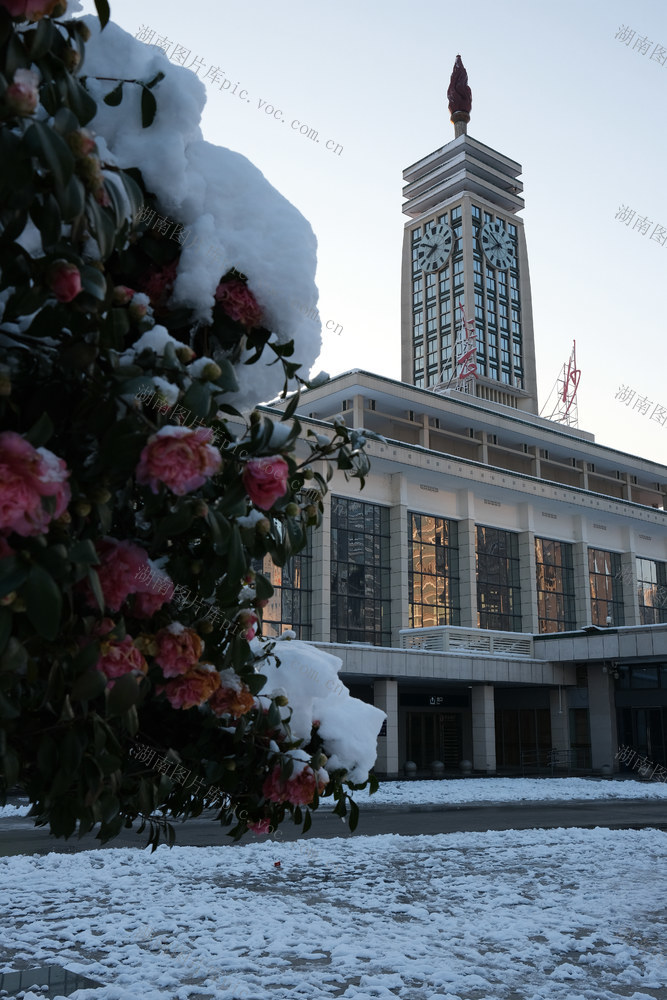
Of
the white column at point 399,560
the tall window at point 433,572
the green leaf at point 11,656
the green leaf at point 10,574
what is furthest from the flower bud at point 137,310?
the tall window at point 433,572

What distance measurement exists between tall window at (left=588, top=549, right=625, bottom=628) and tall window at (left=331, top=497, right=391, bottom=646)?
16.0m

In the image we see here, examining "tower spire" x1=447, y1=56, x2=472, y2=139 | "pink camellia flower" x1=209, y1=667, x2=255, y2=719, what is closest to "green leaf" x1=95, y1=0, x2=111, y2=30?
"pink camellia flower" x1=209, y1=667, x2=255, y2=719

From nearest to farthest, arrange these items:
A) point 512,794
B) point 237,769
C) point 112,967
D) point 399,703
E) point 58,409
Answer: point 58,409 < point 237,769 < point 112,967 < point 512,794 < point 399,703

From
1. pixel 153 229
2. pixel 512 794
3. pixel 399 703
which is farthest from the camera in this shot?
pixel 399 703

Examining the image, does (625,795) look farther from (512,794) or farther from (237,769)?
(237,769)

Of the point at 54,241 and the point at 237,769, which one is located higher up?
the point at 54,241

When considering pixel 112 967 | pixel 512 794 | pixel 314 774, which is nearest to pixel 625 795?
pixel 512 794

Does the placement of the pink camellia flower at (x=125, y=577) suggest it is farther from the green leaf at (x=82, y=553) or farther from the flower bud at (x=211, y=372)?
the flower bud at (x=211, y=372)

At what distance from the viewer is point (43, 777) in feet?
8.29

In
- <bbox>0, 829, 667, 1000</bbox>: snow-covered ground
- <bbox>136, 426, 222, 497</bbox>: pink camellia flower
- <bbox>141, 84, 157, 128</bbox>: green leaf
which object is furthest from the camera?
<bbox>0, 829, 667, 1000</bbox>: snow-covered ground

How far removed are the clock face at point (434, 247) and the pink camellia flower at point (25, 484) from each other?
106915 mm

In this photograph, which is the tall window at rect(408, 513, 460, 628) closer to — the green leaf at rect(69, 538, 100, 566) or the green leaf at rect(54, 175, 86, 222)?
the green leaf at rect(69, 538, 100, 566)

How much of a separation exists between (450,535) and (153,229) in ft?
143

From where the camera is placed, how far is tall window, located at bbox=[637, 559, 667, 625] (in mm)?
54812
